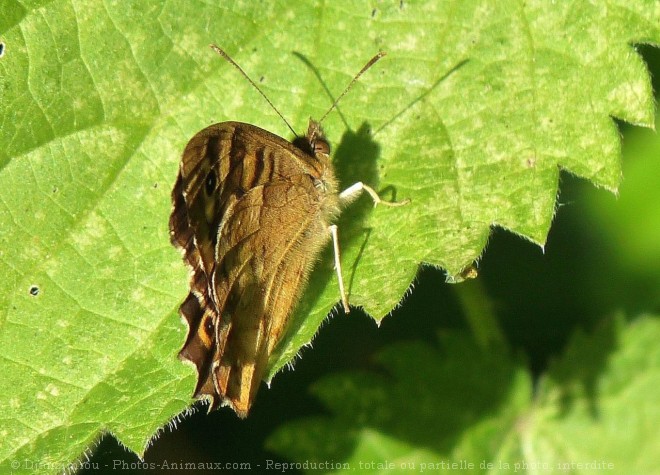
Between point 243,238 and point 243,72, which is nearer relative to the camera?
point 243,238

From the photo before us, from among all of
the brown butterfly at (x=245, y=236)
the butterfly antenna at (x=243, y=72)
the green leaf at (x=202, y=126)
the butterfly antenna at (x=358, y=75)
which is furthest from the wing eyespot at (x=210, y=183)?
the butterfly antenna at (x=358, y=75)

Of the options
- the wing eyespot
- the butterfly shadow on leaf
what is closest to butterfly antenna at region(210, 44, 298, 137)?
the butterfly shadow on leaf

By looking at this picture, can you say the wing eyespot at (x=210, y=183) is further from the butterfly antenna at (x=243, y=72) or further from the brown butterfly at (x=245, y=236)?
the butterfly antenna at (x=243, y=72)

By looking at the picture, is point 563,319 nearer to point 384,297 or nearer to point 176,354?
point 384,297

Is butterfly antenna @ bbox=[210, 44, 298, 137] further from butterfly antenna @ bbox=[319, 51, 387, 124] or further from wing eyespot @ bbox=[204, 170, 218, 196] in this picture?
wing eyespot @ bbox=[204, 170, 218, 196]

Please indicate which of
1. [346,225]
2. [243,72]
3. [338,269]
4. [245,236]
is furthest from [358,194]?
[243,72]

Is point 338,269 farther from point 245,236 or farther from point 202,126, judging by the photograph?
point 202,126
